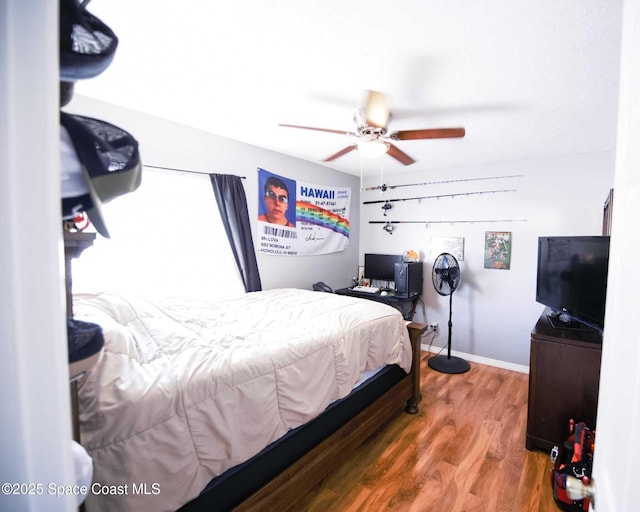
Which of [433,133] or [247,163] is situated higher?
[247,163]

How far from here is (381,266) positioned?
162 inches

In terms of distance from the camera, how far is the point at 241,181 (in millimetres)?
3033

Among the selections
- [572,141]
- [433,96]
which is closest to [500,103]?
[433,96]

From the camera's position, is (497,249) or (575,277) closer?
(575,277)

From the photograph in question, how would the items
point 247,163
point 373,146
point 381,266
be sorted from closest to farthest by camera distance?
point 373,146
point 247,163
point 381,266

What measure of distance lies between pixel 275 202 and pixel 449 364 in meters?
2.70

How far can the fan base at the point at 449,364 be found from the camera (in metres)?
3.30

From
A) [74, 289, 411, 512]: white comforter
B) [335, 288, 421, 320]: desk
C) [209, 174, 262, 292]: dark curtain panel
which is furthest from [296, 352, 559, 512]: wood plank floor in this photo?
[209, 174, 262, 292]: dark curtain panel

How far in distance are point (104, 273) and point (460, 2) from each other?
268cm

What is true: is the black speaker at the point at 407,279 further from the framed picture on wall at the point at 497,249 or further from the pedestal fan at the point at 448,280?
the framed picture on wall at the point at 497,249

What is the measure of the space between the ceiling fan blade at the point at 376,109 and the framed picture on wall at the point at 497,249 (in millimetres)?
2215

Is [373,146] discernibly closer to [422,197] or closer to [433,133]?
[433,133]

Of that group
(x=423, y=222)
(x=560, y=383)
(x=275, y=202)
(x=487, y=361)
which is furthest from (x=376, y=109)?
(x=487, y=361)

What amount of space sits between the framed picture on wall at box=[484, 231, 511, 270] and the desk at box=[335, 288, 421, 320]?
0.93 meters
